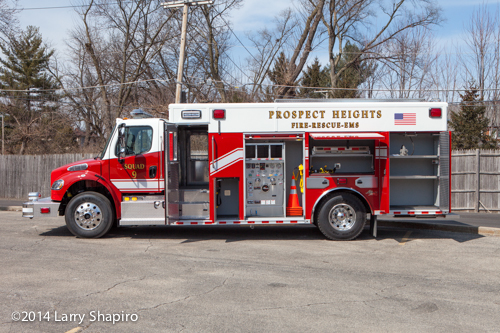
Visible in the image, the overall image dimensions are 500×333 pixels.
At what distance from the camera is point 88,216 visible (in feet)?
30.8

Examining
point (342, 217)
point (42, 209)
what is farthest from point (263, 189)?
point (42, 209)

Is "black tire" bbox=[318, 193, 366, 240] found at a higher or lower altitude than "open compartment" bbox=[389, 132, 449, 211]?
lower

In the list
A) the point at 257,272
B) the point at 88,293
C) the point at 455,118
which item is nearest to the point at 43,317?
the point at 88,293

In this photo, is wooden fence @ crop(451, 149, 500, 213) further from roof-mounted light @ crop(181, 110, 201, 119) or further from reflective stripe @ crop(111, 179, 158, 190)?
reflective stripe @ crop(111, 179, 158, 190)

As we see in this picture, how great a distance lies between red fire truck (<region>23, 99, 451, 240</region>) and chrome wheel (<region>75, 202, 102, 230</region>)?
0.02m

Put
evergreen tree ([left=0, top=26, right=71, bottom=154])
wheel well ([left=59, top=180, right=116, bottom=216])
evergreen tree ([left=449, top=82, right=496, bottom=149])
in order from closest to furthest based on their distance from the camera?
1. wheel well ([left=59, top=180, right=116, bottom=216])
2. evergreen tree ([left=449, top=82, right=496, bottom=149])
3. evergreen tree ([left=0, top=26, right=71, bottom=154])

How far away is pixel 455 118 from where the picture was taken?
23.5 m

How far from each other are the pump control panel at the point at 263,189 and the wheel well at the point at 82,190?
3137 millimetres

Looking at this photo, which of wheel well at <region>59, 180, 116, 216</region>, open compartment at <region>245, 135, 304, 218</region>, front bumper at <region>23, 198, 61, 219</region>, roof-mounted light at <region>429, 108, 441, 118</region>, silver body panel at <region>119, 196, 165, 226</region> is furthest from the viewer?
wheel well at <region>59, 180, 116, 216</region>

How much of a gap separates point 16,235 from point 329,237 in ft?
23.9

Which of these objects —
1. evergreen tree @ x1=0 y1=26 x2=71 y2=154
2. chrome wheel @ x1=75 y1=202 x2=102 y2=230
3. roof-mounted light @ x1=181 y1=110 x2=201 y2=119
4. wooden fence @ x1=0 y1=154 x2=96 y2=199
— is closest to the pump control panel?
roof-mounted light @ x1=181 y1=110 x2=201 y2=119

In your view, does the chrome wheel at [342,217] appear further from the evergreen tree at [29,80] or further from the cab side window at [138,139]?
the evergreen tree at [29,80]

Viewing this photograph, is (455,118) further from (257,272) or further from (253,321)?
(253,321)

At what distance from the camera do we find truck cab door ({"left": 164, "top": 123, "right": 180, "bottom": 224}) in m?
9.19
